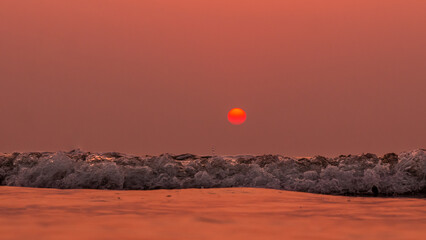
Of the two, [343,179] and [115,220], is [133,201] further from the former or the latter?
[343,179]

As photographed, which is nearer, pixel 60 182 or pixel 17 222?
pixel 17 222

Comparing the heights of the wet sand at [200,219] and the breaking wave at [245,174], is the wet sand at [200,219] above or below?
below

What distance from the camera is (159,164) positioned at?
487 inches

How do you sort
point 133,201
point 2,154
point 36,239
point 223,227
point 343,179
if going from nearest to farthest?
point 36,239, point 223,227, point 133,201, point 343,179, point 2,154

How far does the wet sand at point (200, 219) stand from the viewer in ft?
13.6

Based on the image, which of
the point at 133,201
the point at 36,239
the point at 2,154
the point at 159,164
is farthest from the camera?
the point at 2,154

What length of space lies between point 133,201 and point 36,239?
3.15 m

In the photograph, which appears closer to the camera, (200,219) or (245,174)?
(200,219)

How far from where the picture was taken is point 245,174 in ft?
39.2

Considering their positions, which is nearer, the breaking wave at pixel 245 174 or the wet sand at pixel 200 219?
the wet sand at pixel 200 219

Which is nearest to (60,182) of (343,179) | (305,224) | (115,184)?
(115,184)

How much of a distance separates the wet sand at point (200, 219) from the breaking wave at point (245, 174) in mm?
4427

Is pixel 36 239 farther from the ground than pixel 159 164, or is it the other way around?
pixel 159 164

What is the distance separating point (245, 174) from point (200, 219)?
701 cm
